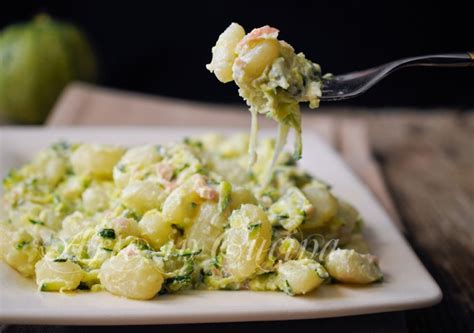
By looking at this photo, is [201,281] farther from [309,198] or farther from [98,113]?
[98,113]

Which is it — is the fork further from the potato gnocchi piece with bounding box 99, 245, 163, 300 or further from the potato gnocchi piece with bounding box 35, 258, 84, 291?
the potato gnocchi piece with bounding box 35, 258, 84, 291

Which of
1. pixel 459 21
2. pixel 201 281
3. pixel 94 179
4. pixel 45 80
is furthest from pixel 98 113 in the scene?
pixel 459 21

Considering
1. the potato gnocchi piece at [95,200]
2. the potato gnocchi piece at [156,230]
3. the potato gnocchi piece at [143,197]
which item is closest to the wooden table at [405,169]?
the potato gnocchi piece at [156,230]

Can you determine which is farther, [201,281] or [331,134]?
[331,134]

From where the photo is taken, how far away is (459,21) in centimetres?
591

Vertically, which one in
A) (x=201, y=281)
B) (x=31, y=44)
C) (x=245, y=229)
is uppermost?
(x=31, y=44)

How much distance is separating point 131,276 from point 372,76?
1048 mm

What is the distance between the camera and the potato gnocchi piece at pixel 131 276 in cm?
197

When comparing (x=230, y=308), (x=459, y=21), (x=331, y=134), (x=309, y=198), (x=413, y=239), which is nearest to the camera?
(x=230, y=308)

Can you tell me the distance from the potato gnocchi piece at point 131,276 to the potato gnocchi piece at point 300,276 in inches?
13.9

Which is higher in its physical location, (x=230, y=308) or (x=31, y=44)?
(x=31, y=44)

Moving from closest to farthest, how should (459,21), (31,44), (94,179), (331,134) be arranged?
(94,179) < (331,134) < (31,44) < (459,21)

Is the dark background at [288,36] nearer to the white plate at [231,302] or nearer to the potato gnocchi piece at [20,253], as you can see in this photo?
the white plate at [231,302]

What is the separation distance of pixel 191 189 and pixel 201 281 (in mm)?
297
